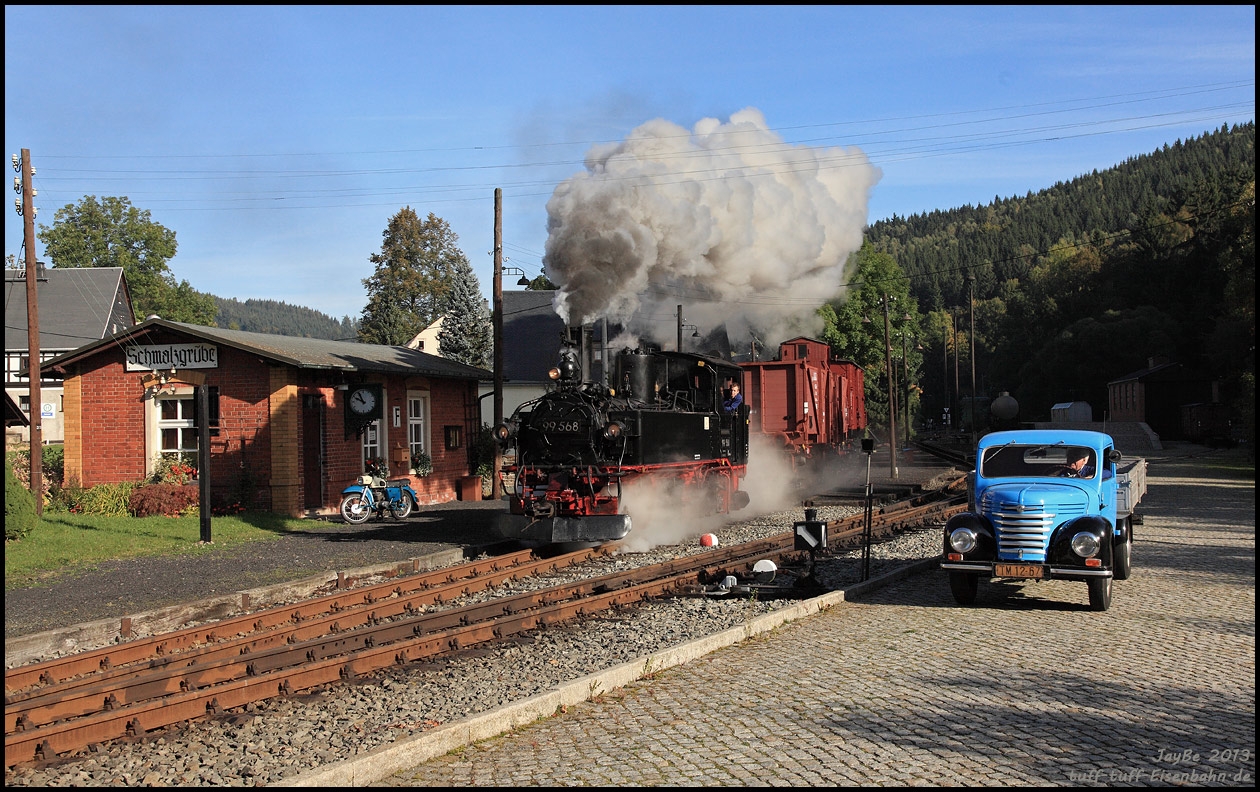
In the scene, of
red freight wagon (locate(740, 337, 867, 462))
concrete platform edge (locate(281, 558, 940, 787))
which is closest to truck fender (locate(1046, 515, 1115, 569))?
concrete platform edge (locate(281, 558, 940, 787))

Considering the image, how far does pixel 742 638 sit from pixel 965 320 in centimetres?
11132

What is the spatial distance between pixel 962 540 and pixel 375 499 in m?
11.6

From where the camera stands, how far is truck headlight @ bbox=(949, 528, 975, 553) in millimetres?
9508

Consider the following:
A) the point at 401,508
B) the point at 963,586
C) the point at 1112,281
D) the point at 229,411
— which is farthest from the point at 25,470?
the point at 1112,281

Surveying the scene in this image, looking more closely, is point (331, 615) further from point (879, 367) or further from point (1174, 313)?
point (1174, 313)

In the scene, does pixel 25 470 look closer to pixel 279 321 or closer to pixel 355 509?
pixel 355 509

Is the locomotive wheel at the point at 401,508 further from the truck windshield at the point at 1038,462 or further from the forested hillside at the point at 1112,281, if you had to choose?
the forested hillside at the point at 1112,281

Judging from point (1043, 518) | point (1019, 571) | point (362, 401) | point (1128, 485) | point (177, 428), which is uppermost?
point (362, 401)

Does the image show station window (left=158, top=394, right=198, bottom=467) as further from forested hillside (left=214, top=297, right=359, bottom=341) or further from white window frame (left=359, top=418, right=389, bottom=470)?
forested hillside (left=214, top=297, right=359, bottom=341)

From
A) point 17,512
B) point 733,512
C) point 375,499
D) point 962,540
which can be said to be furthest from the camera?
point 733,512

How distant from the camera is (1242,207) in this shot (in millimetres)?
39312

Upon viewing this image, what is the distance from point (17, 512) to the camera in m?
13.2

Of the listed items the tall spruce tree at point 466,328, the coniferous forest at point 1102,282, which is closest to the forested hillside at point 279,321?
the coniferous forest at point 1102,282

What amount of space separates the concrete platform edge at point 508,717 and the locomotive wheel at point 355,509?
10.4 meters
